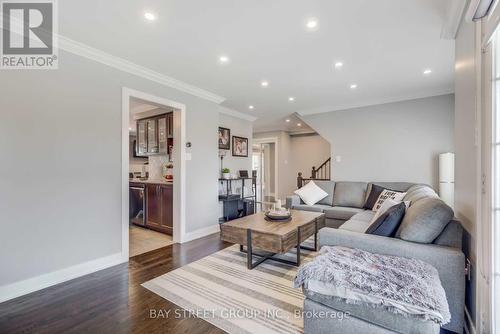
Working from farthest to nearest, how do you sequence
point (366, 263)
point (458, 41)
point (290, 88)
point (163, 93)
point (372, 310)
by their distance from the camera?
point (290, 88)
point (163, 93)
point (458, 41)
point (366, 263)
point (372, 310)

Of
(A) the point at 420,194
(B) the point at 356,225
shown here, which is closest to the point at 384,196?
(A) the point at 420,194

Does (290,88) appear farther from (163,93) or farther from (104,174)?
(104,174)

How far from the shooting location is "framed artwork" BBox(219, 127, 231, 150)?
5.26 meters

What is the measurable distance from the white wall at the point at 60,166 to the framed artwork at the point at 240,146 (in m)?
2.77

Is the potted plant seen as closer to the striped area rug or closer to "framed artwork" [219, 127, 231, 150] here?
"framed artwork" [219, 127, 231, 150]

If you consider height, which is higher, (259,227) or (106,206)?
(106,206)

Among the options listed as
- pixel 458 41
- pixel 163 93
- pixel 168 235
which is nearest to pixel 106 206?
pixel 168 235

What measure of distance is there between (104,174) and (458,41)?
12.8ft

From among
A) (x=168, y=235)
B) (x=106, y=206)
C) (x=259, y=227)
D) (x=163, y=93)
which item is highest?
(x=163, y=93)

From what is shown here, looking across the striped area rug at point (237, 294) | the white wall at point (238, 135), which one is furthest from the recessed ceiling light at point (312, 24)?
the white wall at point (238, 135)

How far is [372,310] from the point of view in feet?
4.30
